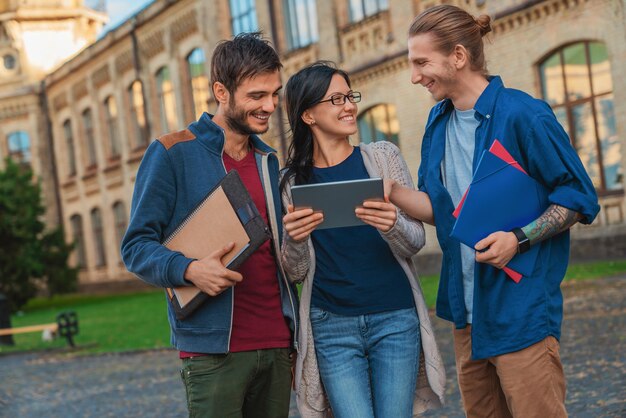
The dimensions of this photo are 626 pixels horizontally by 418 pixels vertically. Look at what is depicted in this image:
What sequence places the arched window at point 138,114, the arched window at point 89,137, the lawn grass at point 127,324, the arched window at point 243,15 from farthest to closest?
the arched window at point 89,137 < the arched window at point 138,114 < the arched window at point 243,15 < the lawn grass at point 127,324

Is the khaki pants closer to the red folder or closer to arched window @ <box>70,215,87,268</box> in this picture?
the red folder

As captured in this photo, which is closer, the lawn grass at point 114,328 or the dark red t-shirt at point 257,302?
the dark red t-shirt at point 257,302

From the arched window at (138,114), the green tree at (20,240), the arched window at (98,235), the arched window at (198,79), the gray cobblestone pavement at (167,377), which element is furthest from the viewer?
the arched window at (98,235)

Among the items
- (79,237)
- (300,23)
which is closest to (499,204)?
(300,23)

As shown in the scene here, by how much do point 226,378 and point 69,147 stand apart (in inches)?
1508

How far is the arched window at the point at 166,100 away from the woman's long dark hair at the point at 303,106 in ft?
91.4

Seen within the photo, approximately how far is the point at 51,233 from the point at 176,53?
784cm

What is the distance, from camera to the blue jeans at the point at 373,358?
11.3 feet

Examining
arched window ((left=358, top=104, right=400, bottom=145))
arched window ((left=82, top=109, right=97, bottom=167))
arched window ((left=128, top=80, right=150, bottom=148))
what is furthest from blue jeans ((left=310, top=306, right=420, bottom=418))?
arched window ((left=82, top=109, right=97, bottom=167))

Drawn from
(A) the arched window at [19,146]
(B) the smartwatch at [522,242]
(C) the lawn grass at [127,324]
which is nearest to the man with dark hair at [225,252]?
(B) the smartwatch at [522,242]

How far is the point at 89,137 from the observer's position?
1508 inches

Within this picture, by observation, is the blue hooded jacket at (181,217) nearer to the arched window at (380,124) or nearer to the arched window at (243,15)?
the arched window at (380,124)

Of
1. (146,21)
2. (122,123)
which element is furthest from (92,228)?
(146,21)

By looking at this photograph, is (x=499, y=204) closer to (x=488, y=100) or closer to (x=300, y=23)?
(x=488, y=100)
